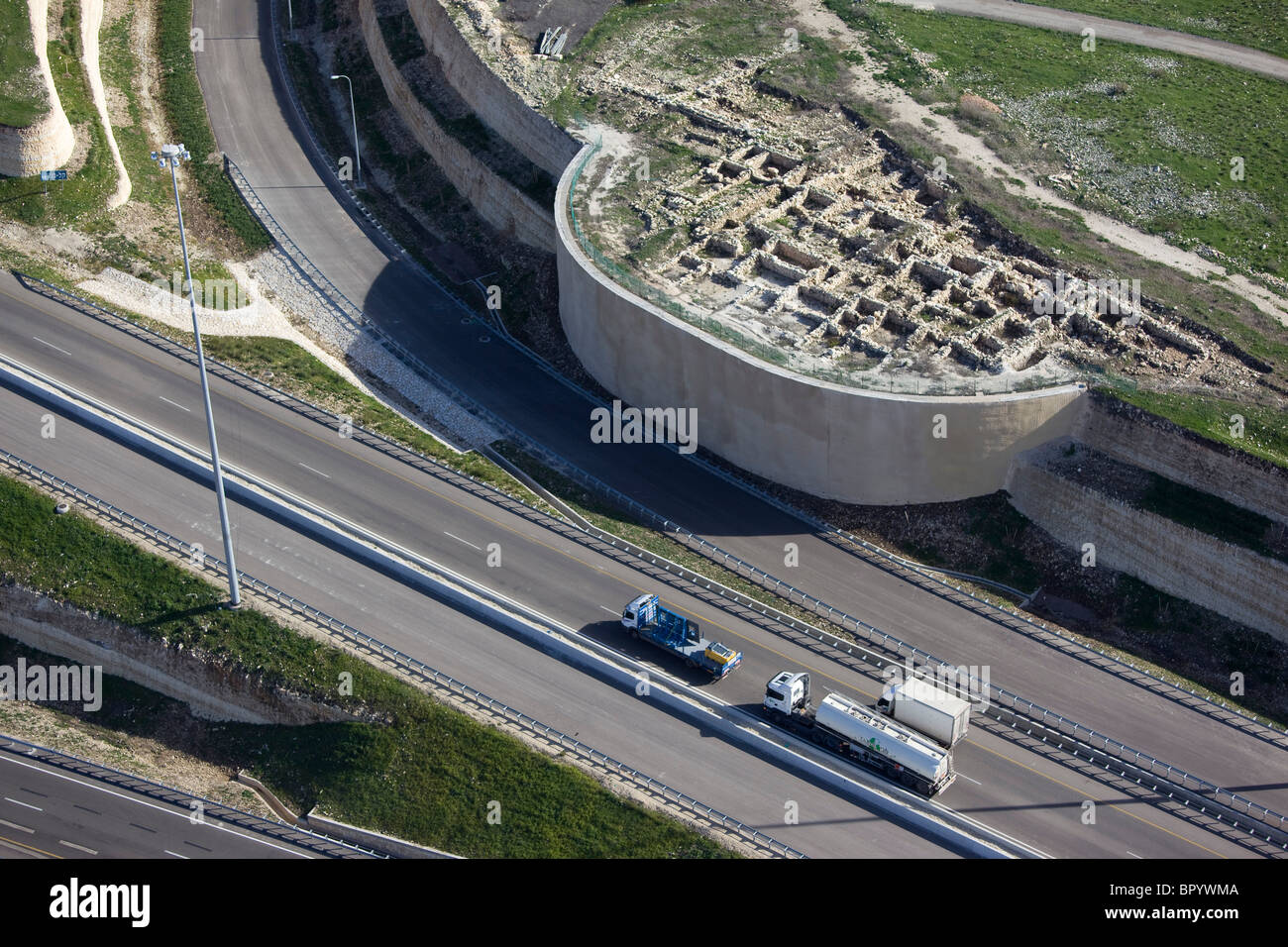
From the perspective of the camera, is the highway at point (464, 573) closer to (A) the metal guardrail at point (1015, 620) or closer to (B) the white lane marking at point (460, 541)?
(B) the white lane marking at point (460, 541)

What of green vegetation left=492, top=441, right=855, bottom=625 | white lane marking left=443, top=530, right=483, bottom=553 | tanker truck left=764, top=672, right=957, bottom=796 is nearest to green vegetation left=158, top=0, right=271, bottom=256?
green vegetation left=492, top=441, right=855, bottom=625

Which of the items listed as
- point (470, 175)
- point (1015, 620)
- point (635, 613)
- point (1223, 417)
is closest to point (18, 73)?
point (470, 175)

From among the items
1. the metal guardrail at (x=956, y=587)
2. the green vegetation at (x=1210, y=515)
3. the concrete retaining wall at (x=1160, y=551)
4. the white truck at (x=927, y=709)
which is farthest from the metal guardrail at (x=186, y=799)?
the green vegetation at (x=1210, y=515)

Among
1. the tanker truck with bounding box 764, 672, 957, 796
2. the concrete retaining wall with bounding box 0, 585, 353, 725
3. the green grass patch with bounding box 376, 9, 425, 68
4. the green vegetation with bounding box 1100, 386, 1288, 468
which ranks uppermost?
the green grass patch with bounding box 376, 9, 425, 68

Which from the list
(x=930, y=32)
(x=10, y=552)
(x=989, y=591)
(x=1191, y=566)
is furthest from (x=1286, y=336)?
(x=10, y=552)

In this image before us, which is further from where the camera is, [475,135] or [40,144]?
[475,135]

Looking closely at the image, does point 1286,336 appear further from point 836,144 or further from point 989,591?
point 836,144

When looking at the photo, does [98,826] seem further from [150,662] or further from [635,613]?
[635,613]

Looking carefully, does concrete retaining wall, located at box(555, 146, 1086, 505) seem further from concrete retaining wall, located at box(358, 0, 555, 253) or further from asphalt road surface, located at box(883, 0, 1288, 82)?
asphalt road surface, located at box(883, 0, 1288, 82)
